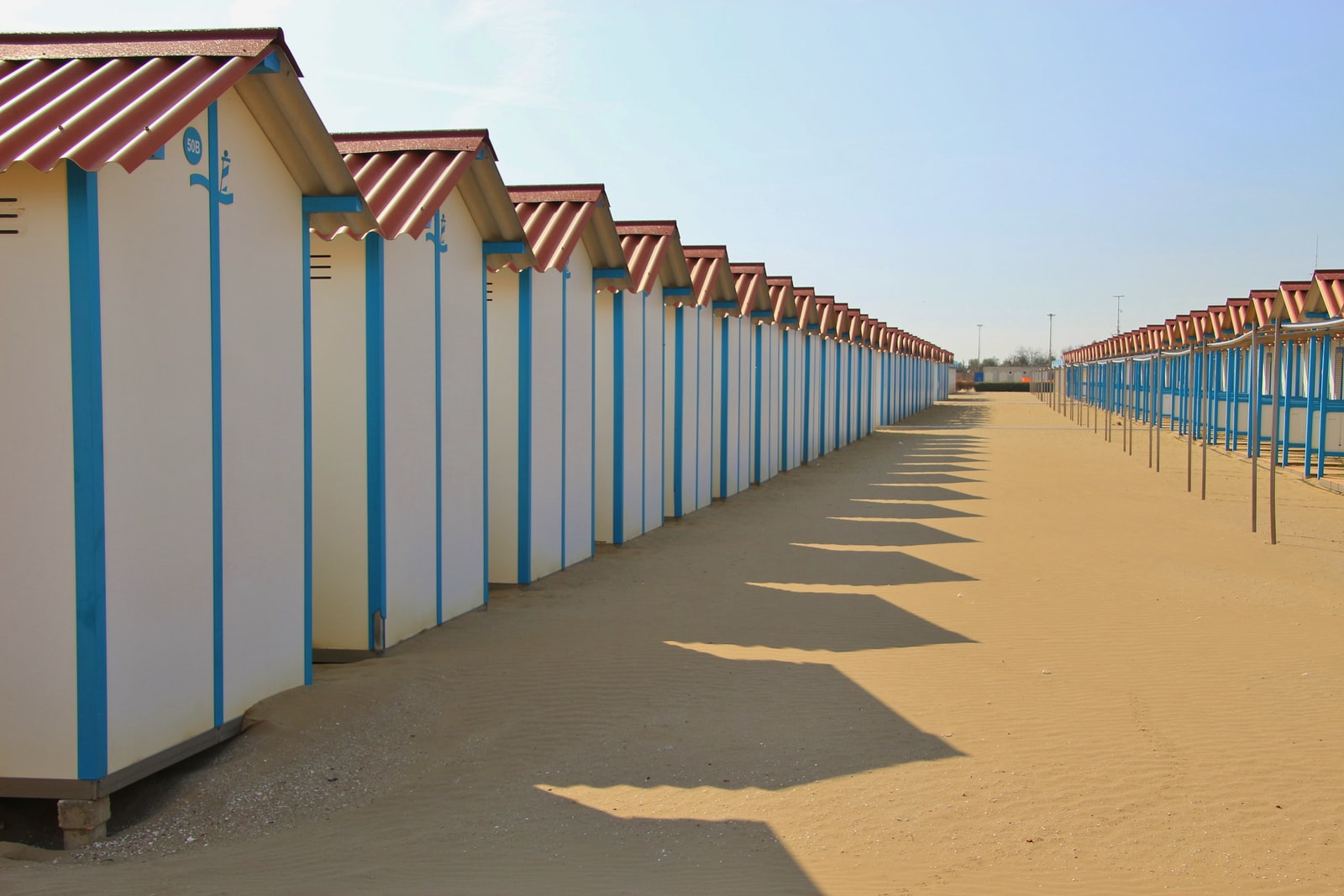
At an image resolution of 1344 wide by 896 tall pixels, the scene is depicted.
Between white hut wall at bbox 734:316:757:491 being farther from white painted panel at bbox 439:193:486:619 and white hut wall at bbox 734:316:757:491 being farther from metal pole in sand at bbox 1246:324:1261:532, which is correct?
white painted panel at bbox 439:193:486:619

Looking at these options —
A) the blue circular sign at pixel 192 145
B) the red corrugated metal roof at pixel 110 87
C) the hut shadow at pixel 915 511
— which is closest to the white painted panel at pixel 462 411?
the red corrugated metal roof at pixel 110 87

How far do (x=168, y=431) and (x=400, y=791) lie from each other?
80.9 inches

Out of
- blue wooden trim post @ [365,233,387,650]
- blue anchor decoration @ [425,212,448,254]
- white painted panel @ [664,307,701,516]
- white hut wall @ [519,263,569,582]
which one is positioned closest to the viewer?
blue wooden trim post @ [365,233,387,650]

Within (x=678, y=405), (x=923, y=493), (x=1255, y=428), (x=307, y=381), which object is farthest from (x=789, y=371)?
(x=307, y=381)

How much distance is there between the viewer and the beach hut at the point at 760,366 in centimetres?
2066

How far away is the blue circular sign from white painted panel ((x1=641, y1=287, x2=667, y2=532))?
8.82 metres

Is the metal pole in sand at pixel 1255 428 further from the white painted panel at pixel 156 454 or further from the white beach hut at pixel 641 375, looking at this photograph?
the white painted panel at pixel 156 454

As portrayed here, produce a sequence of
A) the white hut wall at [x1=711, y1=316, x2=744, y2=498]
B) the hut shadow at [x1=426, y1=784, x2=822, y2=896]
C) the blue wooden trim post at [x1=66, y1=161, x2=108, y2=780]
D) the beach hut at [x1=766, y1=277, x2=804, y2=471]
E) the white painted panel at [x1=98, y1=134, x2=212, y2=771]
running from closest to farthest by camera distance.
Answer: the hut shadow at [x1=426, y1=784, x2=822, y2=896], the blue wooden trim post at [x1=66, y1=161, x2=108, y2=780], the white painted panel at [x1=98, y1=134, x2=212, y2=771], the white hut wall at [x1=711, y1=316, x2=744, y2=498], the beach hut at [x1=766, y1=277, x2=804, y2=471]

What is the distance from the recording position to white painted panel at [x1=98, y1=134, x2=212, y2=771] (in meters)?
5.10

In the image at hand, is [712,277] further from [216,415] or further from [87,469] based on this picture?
[87,469]

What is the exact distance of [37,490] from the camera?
496cm

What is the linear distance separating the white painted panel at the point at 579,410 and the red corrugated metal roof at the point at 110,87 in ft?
19.0

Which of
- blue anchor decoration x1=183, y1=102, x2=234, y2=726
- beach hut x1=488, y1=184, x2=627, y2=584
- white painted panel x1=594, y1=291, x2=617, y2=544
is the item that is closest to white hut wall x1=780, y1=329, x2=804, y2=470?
white painted panel x1=594, y1=291, x2=617, y2=544

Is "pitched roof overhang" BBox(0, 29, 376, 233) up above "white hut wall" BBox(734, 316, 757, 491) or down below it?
above
